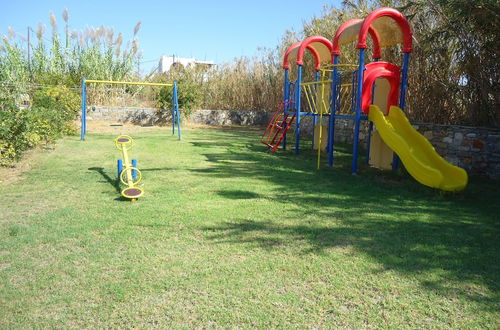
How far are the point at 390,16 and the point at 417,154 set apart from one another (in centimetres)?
255

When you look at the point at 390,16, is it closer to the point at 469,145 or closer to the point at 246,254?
the point at 469,145

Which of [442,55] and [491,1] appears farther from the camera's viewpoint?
[442,55]

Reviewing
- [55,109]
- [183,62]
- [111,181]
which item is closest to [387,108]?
[111,181]

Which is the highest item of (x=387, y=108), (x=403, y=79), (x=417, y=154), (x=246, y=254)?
(x=403, y=79)

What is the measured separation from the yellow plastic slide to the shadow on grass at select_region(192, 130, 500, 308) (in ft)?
0.65

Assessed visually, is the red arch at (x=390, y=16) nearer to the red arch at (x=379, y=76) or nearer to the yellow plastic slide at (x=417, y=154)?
the red arch at (x=379, y=76)

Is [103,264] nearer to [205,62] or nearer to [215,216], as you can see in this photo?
[215,216]

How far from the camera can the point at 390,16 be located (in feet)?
23.5

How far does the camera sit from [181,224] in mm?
4254

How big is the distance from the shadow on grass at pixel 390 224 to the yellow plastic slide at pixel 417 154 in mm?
199

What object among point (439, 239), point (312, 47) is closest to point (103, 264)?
point (439, 239)

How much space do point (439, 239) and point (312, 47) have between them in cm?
749

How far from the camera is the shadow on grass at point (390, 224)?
10.9 ft

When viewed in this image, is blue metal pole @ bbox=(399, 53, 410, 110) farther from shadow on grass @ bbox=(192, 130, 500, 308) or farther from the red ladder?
the red ladder
